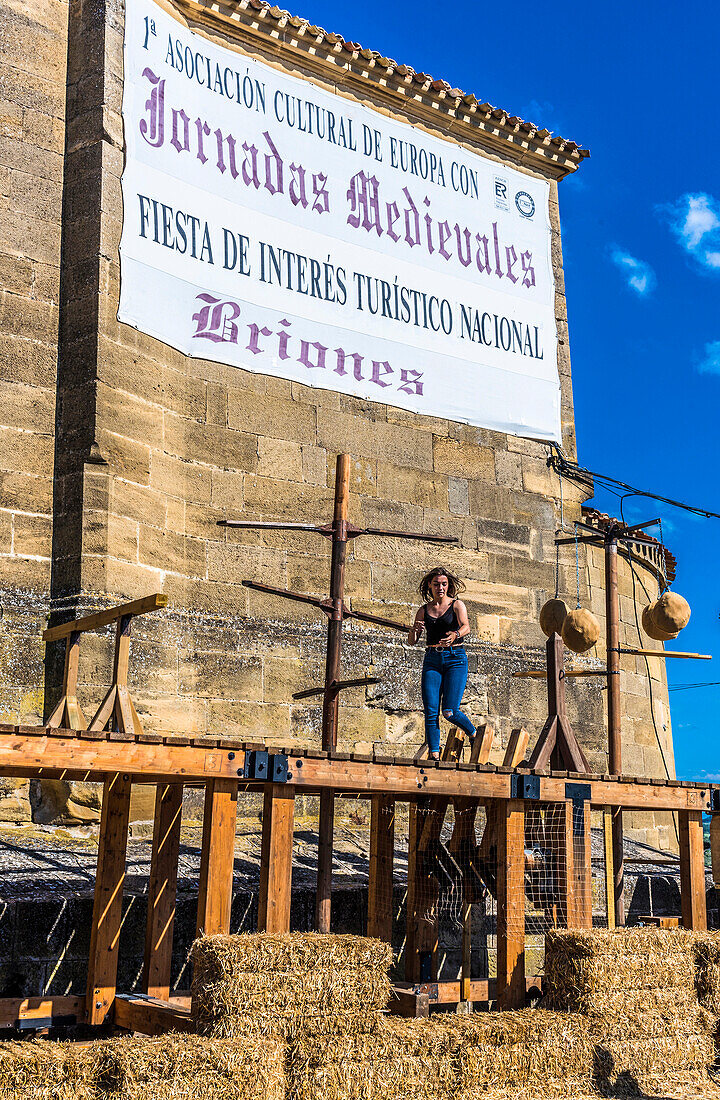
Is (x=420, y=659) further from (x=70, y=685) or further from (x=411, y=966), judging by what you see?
(x=70, y=685)

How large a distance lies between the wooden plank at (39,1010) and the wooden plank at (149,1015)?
0.25m

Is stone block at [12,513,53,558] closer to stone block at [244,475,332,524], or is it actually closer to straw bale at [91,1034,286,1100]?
stone block at [244,475,332,524]

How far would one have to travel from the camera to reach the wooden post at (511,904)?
772cm

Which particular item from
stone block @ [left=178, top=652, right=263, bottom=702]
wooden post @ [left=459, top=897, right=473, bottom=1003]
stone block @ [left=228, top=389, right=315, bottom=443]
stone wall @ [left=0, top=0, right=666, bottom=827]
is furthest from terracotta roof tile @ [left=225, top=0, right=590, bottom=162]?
wooden post @ [left=459, top=897, right=473, bottom=1003]

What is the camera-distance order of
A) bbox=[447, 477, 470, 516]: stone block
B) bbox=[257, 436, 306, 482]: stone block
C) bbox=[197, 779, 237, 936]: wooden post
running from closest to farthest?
bbox=[197, 779, 237, 936]: wooden post < bbox=[257, 436, 306, 482]: stone block < bbox=[447, 477, 470, 516]: stone block

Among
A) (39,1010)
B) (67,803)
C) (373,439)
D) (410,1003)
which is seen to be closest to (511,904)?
(410,1003)

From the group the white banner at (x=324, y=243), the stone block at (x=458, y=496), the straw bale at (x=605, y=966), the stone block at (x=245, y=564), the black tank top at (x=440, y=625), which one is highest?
the white banner at (x=324, y=243)

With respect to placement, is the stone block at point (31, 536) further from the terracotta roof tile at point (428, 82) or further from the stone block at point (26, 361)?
the terracotta roof tile at point (428, 82)

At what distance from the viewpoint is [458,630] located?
874 cm

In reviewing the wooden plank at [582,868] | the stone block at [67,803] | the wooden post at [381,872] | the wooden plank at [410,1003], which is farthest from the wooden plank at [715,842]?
the stone block at [67,803]

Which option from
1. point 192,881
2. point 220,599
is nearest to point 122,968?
point 192,881

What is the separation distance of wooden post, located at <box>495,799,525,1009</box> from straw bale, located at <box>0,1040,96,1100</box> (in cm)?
307

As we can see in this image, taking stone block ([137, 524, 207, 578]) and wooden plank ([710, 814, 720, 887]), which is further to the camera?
stone block ([137, 524, 207, 578])

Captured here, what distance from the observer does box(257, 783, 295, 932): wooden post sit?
22.7ft
